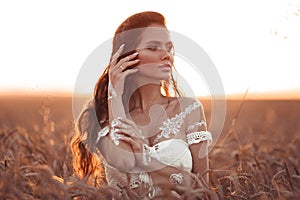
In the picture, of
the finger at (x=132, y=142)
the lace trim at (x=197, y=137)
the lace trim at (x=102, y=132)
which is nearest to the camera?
the finger at (x=132, y=142)

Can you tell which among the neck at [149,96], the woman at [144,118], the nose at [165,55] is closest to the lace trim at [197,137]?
the woman at [144,118]

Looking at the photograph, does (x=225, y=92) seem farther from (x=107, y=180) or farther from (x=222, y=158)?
(x=222, y=158)

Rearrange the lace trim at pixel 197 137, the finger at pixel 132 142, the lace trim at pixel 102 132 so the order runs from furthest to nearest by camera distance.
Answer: the lace trim at pixel 102 132
the lace trim at pixel 197 137
the finger at pixel 132 142

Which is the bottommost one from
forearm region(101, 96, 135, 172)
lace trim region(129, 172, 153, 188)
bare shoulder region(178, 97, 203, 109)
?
lace trim region(129, 172, 153, 188)

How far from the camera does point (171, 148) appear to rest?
141 inches

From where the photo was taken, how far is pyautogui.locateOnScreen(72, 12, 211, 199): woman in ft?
11.6

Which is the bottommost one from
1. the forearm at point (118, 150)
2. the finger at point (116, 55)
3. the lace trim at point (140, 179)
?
the lace trim at point (140, 179)

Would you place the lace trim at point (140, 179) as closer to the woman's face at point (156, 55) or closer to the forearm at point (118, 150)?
the forearm at point (118, 150)

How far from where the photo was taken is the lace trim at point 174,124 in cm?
366

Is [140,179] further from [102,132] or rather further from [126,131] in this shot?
[102,132]

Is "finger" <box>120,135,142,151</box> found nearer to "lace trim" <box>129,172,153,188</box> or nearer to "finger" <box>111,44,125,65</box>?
"lace trim" <box>129,172,153,188</box>

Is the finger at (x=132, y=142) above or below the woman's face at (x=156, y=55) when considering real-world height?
below

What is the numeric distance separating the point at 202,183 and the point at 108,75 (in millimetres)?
1270

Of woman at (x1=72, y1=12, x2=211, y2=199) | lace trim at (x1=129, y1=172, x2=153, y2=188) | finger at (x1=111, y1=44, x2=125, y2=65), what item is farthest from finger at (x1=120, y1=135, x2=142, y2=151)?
finger at (x1=111, y1=44, x2=125, y2=65)
